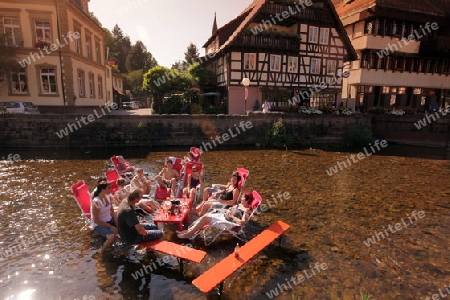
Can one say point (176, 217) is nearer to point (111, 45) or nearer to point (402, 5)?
point (402, 5)

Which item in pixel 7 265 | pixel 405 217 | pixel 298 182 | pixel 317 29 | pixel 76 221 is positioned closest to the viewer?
pixel 7 265

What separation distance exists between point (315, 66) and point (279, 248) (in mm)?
24733

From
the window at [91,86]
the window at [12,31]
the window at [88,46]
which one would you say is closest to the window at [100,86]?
the window at [91,86]

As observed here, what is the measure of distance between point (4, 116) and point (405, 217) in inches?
881

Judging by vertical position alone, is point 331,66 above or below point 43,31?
below

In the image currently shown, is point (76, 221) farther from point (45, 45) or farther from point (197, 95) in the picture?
point (197, 95)

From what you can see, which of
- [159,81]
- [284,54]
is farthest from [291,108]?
[159,81]

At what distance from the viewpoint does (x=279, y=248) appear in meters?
6.43

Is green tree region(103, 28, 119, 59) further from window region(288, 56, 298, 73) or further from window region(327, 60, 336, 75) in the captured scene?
window region(327, 60, 336, 75)

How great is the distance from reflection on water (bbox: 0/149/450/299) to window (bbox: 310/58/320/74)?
58.3ft

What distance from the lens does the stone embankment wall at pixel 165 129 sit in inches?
717

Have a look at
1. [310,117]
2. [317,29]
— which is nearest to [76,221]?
[310,117]

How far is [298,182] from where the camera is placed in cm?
1174

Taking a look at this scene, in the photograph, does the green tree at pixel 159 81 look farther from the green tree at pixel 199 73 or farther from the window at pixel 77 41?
the window at pixel 77 41
